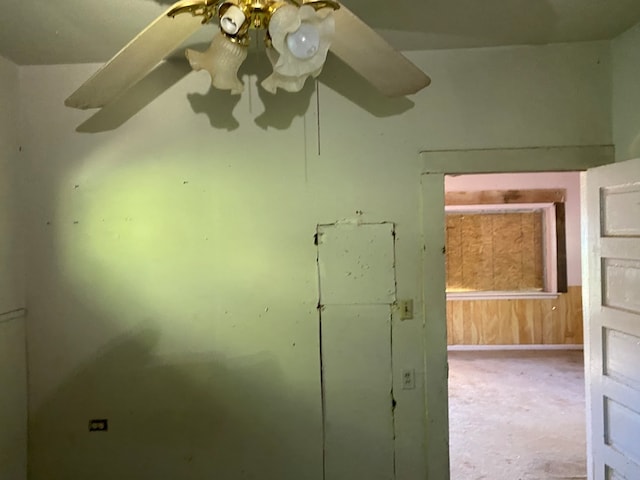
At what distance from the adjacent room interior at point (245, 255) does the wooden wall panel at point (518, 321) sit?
3537mm

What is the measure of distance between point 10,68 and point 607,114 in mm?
3061

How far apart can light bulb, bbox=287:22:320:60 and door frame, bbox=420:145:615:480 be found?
1277 mm

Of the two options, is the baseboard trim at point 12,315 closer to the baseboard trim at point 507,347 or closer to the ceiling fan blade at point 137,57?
the ceiling fan blade at point 137,57

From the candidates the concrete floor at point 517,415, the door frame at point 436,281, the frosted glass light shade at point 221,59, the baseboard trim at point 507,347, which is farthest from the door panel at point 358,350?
the baseboard trim at point 507,347

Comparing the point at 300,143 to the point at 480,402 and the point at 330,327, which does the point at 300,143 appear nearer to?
the point at 330,327

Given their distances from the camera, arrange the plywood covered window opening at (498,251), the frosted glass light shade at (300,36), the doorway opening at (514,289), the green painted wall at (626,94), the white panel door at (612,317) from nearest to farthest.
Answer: the frosted glass light shade at (300,36) < the white panel door at (612,317) < the green painted wall at (626,94) < the doorway opening at (514,289) < the plywood covered window opening at (498,251)

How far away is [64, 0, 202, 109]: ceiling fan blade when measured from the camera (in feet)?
4.67

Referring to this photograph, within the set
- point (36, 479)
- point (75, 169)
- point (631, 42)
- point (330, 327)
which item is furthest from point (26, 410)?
point (631, 42)

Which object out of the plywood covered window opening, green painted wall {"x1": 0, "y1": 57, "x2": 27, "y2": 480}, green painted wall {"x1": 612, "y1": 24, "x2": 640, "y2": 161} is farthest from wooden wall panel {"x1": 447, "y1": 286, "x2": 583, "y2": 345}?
green painted wall {"x1": 0, "y1": 57, "x2": 27, "y2": 480}

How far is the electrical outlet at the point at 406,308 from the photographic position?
2426mm

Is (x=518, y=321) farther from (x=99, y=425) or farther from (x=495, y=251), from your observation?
(x=99, y=425)

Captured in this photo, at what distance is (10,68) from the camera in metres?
2.45

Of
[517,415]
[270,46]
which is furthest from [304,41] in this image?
[517,415]

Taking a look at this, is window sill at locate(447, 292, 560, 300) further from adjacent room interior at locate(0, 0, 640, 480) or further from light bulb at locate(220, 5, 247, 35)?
light bulb at locate(220, 5, 247, 35)
